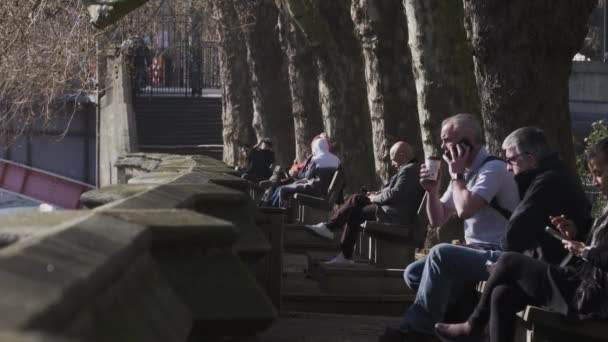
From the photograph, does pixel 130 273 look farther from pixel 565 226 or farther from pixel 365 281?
pixel 365 281

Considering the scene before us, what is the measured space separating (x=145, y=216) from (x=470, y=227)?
5.35 metres

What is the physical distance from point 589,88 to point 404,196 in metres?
33.8

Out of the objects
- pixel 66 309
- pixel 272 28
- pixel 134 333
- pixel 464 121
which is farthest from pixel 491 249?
pixel 272 28

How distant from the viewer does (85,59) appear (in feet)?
84.0

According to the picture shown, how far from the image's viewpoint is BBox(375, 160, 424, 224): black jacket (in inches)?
518

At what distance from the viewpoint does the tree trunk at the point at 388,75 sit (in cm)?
1870

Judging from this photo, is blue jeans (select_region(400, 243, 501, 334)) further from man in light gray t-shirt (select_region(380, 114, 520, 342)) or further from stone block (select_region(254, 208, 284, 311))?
stone block (select_region(254, 208, 284, 311))

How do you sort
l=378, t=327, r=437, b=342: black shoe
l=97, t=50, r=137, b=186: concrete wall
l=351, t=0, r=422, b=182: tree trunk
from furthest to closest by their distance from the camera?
l=97, t=50, r=137, b=186: concrete wall < l=351, t=0, r=422, b=182: tree trunk < l=378, t=327, r=437, b=342: black shoe

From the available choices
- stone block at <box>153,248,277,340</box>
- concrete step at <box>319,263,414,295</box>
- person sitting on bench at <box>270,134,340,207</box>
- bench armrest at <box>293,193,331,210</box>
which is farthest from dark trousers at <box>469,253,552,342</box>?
person sitting on bench at <box>270,134,340,207</box>

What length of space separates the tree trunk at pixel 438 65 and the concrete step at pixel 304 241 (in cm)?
151

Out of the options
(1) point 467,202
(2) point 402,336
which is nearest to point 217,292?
(2) point 402,336

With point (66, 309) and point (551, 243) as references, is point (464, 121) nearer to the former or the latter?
point (551, 243)

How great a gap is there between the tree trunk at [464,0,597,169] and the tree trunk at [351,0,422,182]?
23.2 ft

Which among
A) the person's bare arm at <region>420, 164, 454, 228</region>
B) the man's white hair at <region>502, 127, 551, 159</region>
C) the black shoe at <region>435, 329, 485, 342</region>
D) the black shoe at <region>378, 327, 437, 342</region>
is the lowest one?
the black shoe at <region>378, 327, 437, 342</region>
